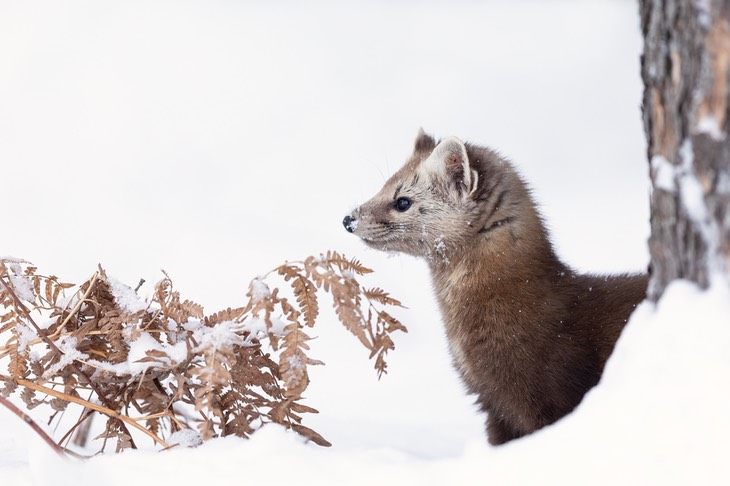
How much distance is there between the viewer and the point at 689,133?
5.61ft

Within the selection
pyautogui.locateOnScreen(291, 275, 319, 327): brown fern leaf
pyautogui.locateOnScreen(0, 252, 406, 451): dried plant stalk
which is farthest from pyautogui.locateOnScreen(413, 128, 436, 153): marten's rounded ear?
pyautogui.locateOnScreen(291, 275, 319, 327): brown fern leaf

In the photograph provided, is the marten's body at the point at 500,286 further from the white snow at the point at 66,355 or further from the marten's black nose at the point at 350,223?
the white snow at the point at 66,355

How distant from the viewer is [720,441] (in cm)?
155

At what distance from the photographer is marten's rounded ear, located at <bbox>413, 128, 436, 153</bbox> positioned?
12.6ft

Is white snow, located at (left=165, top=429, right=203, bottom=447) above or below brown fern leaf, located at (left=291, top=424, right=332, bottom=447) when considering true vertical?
above

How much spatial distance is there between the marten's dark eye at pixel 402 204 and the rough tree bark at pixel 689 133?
1.75 metres

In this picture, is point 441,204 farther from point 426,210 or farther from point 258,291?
point 258,291

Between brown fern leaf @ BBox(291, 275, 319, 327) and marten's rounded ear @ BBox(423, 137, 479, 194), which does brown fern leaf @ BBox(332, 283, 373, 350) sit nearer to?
brown fern leaf @ BBox(291, 275, 319, 327)

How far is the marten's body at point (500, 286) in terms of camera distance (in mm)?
2881

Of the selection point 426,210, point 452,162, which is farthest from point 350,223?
point 452,162

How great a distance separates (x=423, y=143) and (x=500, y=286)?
1.08 metres

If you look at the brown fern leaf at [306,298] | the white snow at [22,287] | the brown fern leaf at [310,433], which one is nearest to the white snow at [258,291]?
the brown fern leaf at [306,298]

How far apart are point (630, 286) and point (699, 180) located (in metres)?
1.48

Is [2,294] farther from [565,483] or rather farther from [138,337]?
[565,483]
